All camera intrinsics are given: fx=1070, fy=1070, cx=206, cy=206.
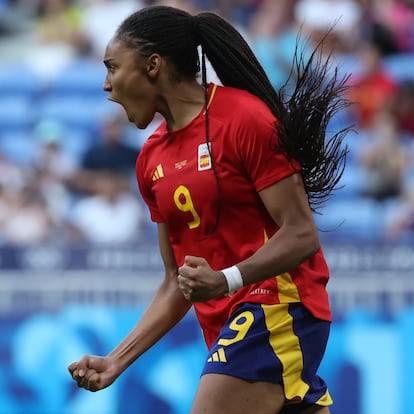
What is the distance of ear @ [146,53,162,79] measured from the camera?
380cm

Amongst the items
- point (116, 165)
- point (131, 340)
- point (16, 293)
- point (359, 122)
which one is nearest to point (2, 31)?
point (116, 165)

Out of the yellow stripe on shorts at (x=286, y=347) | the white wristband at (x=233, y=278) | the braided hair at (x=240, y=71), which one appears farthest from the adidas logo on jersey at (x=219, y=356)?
the braided hair at (x=240, y=71)

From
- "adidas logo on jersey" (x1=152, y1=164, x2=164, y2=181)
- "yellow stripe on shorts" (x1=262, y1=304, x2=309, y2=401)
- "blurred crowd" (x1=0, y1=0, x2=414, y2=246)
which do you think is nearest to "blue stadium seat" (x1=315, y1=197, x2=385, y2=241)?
"blurred crowd" (x1=0, y1=0, x2=414, y2=246)

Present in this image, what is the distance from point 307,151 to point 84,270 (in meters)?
4.08

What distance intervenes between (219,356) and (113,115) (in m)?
6.67

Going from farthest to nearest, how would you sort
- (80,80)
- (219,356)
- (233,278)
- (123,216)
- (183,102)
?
(80,80) → (123,216) → (183,102) → (219,356) → (233,278)

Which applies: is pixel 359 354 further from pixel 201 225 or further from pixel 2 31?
pixel 2 31

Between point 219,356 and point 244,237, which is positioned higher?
point 244,237

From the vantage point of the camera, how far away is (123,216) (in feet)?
30.2

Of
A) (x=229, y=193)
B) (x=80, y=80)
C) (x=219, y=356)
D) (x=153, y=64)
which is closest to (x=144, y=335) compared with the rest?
(x=219, y=356)

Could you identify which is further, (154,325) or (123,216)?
(123,216)

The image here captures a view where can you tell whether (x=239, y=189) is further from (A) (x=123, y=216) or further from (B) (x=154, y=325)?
(A) (x=123, y=216)

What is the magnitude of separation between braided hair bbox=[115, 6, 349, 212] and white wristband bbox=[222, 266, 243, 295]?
47cm

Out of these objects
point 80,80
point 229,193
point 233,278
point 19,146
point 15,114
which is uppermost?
point 229,193
